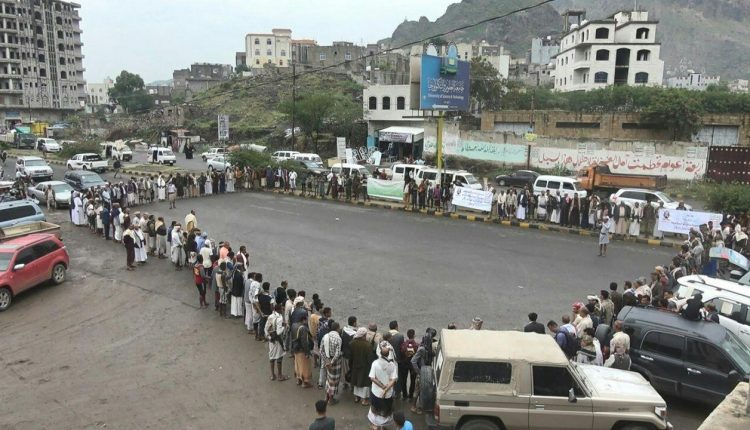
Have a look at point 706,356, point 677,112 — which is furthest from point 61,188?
point 677,112

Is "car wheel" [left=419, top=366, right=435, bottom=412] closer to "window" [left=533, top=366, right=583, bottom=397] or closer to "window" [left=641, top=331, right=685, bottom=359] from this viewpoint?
"window" [left=533, top=366, right=583, bottom=397]

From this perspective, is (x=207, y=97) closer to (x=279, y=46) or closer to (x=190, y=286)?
(x=279, y=46)

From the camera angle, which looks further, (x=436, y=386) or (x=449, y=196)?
(x=449, y=196)

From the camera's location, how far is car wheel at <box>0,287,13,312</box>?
45.4ft

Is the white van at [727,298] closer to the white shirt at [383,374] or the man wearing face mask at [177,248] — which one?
the white shirt at [383,374]

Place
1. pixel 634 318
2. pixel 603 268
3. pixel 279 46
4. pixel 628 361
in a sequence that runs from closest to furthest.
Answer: pixel 628 361 < pixel 634 318 < pixel 603 268 < pixel 279 46

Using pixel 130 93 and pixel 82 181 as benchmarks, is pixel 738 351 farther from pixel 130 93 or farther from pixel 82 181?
pixel 130 93

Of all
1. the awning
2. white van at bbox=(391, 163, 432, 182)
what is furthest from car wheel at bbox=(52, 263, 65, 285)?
the awning

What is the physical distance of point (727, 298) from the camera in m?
10.8

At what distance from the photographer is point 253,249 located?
18.9 metres

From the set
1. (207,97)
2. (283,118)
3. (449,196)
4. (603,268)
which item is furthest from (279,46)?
(603,268)

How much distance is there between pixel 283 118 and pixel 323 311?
195ft

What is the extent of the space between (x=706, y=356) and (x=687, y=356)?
0.27m

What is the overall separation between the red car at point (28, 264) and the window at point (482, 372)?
1244 centimetres
